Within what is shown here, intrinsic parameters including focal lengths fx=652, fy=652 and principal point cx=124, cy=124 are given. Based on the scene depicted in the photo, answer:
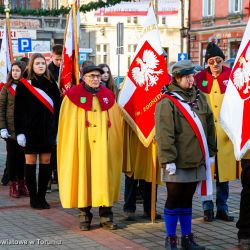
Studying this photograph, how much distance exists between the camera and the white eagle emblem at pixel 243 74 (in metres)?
6.18

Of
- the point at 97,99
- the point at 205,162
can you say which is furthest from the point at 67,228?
the point at 205,162

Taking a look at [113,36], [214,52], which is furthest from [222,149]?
[113,36]

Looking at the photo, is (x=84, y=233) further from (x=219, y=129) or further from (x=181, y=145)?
(x=219, y=129)

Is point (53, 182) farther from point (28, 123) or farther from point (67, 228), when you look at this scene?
point (67, 228)

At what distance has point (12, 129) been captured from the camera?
9.44 m

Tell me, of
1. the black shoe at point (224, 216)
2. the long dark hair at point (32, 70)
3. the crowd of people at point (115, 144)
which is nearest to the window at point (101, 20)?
Answer: the crowd of people at point (115, 144)

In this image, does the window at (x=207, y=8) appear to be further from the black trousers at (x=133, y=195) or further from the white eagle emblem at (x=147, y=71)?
the black trousers at (x=133, y=195)

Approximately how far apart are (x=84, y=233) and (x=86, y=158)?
807mm

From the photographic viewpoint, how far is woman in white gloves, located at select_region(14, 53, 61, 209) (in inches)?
326

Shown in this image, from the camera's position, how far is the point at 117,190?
7312mm

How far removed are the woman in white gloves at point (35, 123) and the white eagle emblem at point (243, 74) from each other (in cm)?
291

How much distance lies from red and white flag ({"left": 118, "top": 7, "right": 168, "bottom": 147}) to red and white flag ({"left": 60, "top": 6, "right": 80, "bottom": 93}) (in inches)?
45.3

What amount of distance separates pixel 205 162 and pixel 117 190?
149cm

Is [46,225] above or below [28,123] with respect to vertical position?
below
